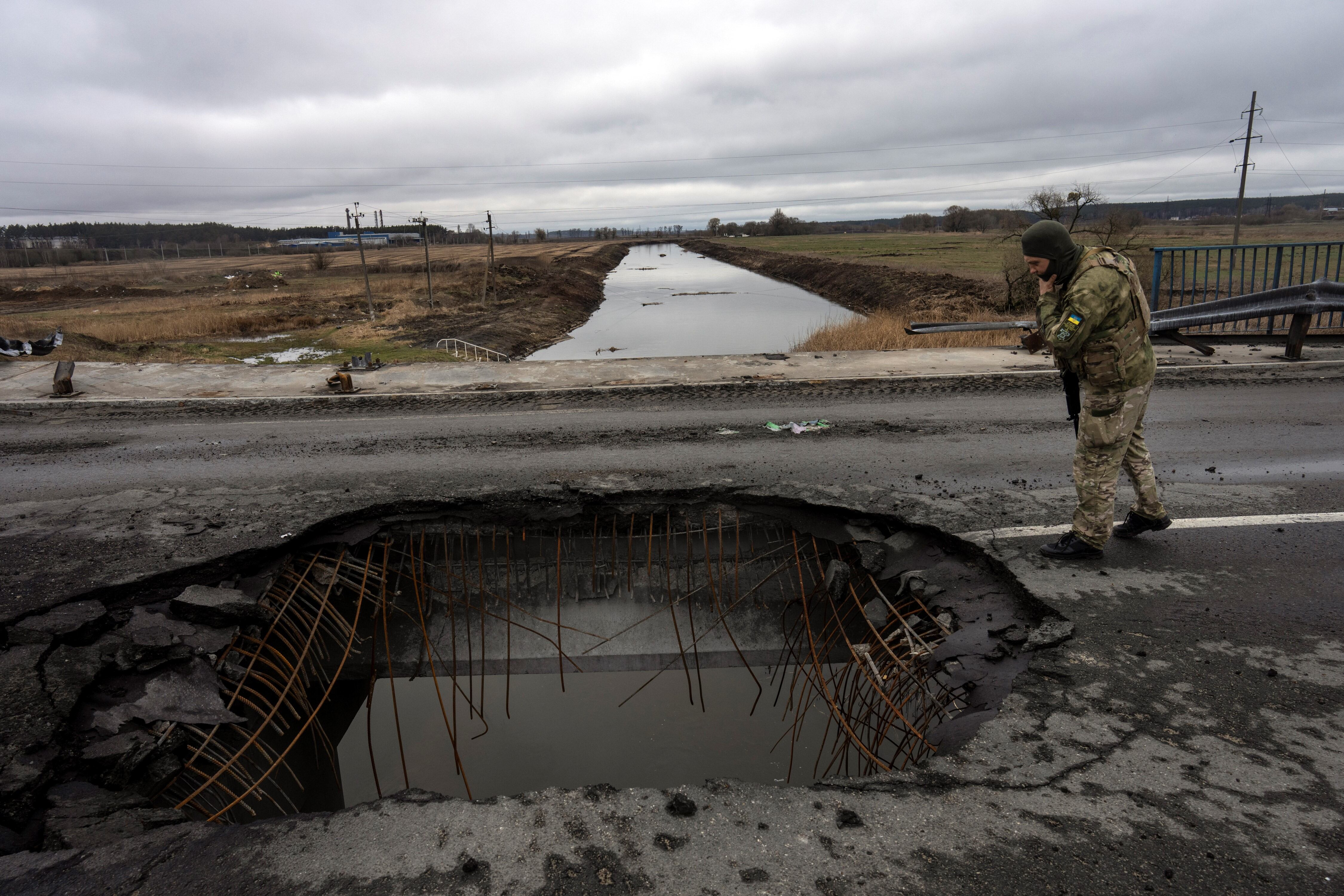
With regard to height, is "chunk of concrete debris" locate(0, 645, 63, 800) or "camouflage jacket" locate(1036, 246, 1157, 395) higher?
"camouflage jacket" locate(1036, 246, 1157, 395)

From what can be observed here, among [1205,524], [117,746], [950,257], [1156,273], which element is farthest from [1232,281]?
[950,257]

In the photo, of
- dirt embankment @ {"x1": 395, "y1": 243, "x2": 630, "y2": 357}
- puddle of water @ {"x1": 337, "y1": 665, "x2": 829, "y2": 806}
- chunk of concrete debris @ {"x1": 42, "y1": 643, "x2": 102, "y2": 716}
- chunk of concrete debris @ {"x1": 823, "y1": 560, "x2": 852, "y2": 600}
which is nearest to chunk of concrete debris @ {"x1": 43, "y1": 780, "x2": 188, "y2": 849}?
chunk of concrete debris @ {"x1": 42, "y1": 643, "x2": 102, "y2": 716}

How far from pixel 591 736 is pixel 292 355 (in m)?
18.5

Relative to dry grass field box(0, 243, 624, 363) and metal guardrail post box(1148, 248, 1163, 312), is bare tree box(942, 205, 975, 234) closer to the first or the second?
dry grass field box(0, 243, 624, 363)

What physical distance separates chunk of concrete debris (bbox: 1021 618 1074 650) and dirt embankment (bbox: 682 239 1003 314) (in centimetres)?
2040

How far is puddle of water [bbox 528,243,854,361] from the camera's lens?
76.2 ft

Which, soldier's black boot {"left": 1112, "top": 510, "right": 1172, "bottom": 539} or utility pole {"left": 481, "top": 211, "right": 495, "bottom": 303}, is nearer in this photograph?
soldier's black boot {"left": 1112, "top": 510, "right": 1172, "bottom": 539}

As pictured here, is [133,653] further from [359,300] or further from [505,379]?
[359,300]

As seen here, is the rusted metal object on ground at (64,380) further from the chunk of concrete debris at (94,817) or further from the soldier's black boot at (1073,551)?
the soldier's black boot at (1073,551)

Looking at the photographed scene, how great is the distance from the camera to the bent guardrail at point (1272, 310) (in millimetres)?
9188

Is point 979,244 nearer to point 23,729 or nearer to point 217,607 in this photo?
point 217,607

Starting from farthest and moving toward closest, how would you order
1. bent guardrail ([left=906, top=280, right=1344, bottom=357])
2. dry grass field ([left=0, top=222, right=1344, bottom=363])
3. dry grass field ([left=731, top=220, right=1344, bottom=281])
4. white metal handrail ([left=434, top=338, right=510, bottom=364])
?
dry grass field ([left=731, top=220, right=1344, bottom=281])
dry grass field ([left=0, top=222, right=1344, bottom=363])
white metal handrail ([left=434, top=338, right=510, bottom=364])
bent guardrail ([left=906, top=280, right=1344, bottom=357])

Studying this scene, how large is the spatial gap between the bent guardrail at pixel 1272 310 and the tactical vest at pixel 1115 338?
626cm

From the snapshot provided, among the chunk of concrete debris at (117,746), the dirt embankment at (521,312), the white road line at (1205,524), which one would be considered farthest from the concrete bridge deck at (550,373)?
the dirt embankment at (521,312)
